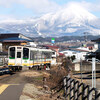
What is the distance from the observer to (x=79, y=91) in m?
11.3

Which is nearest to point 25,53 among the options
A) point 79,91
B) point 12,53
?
point 12,53

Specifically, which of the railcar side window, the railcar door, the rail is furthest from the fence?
the railcar side window

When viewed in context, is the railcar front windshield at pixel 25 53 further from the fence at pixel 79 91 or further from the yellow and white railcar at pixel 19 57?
the fence at pixel 79 91

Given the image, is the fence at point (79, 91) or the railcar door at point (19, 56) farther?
the railcar door at point (19, 56)

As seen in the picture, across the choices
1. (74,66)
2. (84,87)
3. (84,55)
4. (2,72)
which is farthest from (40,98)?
(84,55)

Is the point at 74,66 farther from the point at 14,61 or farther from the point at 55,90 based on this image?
the point at 55,90

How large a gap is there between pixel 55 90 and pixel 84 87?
6901 mm

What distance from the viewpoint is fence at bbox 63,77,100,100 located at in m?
9.80

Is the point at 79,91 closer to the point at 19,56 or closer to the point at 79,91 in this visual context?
the point at 79,91

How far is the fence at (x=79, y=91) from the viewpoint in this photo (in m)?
9.80

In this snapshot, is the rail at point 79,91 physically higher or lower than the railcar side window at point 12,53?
lower

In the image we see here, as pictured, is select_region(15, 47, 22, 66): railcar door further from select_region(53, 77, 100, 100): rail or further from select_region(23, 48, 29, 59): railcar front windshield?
select_region(53, 77, 100, 100): rail

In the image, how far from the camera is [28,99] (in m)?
11.8

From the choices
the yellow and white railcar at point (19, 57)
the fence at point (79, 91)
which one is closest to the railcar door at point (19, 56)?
the yellow and white railcar at point (19, 57)
